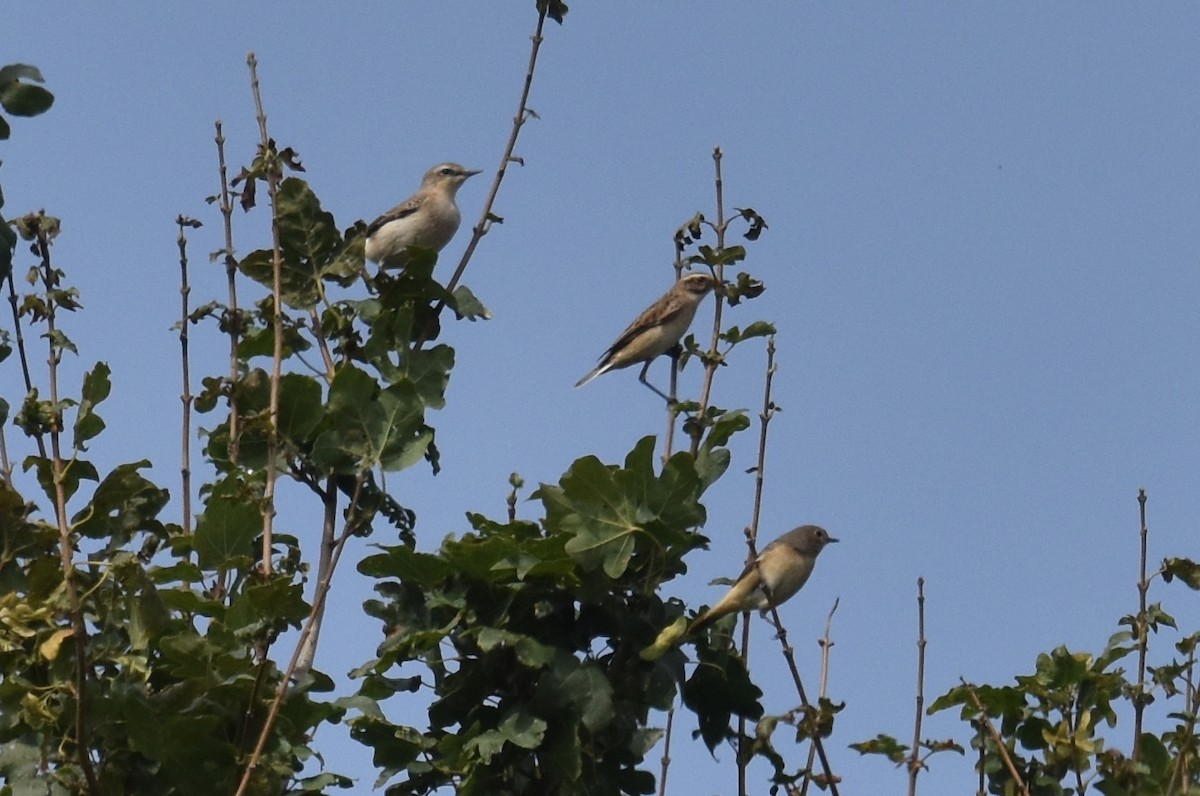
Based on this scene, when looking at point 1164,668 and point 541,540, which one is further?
point 1164,668

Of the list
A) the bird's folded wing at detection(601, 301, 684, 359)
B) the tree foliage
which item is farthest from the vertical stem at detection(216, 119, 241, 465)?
the bird's folded wing at detection(601, 301, 684, 359)

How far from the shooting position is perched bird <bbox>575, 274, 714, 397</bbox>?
33.1 ft

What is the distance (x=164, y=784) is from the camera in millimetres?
4062

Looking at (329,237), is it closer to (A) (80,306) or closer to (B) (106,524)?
(A) (80,306)

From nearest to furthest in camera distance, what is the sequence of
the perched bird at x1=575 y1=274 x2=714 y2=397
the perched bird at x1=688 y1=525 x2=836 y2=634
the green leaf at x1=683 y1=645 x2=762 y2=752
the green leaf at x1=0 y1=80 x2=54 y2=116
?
the green leaf at x1=0 y1=80 x2=54 y2=116 → the green leaf at x1=683 y1=645 x2=762 y2=752 → the perched bird at x1=688 y1=525 x2=836 y2=634 → the perched bird at x1=575 y1=274 x2=714 y2=397

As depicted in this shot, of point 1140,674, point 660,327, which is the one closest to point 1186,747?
point 1140,674

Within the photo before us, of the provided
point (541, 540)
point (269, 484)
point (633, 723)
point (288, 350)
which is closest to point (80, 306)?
point (288, 350)

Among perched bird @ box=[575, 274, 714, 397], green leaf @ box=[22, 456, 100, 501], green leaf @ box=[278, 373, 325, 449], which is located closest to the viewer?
green leaf @ box=[22, 456, 100, 501]

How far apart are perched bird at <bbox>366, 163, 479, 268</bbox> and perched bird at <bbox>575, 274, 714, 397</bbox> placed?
4.68ft

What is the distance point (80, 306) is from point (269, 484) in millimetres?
1137

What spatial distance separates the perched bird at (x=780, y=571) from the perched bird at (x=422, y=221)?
3932 millimetres

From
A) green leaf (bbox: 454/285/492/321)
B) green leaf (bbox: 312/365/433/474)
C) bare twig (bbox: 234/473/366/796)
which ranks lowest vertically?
bare twig (bbox: 234/473/366/796)

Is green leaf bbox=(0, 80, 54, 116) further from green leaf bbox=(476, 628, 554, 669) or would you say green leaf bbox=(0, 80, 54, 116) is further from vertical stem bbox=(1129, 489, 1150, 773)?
vertical stem bbox=(1129, 489, 1150, 773)

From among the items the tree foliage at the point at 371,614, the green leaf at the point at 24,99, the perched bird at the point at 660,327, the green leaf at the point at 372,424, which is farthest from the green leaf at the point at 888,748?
the perched bird at the point at 660,327
